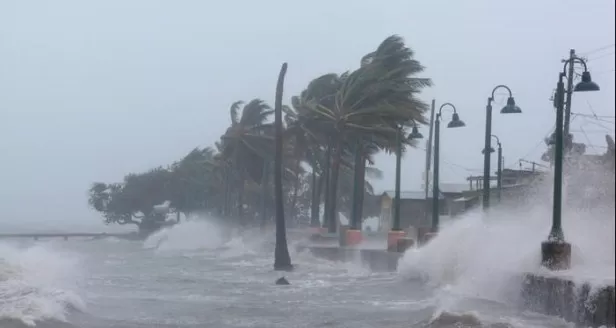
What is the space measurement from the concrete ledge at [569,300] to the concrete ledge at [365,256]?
14.3 metres

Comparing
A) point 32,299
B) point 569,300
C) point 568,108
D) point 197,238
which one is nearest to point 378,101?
point 568,108

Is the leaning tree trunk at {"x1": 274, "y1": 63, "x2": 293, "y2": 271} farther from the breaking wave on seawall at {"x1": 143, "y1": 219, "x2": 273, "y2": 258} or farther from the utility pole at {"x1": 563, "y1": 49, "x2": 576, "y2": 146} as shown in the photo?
the breaking wave on seawall at {"x1": 143, "y1": 219, "x2": 273, "y2": 258}

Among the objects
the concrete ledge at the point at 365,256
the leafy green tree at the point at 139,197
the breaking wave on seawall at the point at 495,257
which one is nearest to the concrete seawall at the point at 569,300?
the breaking wave on seawall at the point at 495,257

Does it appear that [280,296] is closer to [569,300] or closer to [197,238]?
[569,300]

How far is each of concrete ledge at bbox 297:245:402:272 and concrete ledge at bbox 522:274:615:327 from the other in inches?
562

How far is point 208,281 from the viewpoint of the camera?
1148 inches

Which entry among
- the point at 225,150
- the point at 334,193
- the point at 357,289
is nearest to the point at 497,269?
the point at 357,289

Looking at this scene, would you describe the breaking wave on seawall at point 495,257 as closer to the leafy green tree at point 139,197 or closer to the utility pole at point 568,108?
the utility pole at point 568,108

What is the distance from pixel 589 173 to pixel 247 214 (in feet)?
248

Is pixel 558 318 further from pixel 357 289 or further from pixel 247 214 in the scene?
pixel 247 214

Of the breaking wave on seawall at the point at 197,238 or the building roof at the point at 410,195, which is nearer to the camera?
the building roof at the point at 410,195

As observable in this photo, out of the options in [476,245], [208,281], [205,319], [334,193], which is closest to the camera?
[205,319]

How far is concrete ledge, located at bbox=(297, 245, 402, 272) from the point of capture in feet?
106

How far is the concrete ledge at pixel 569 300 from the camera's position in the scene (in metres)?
13.0
